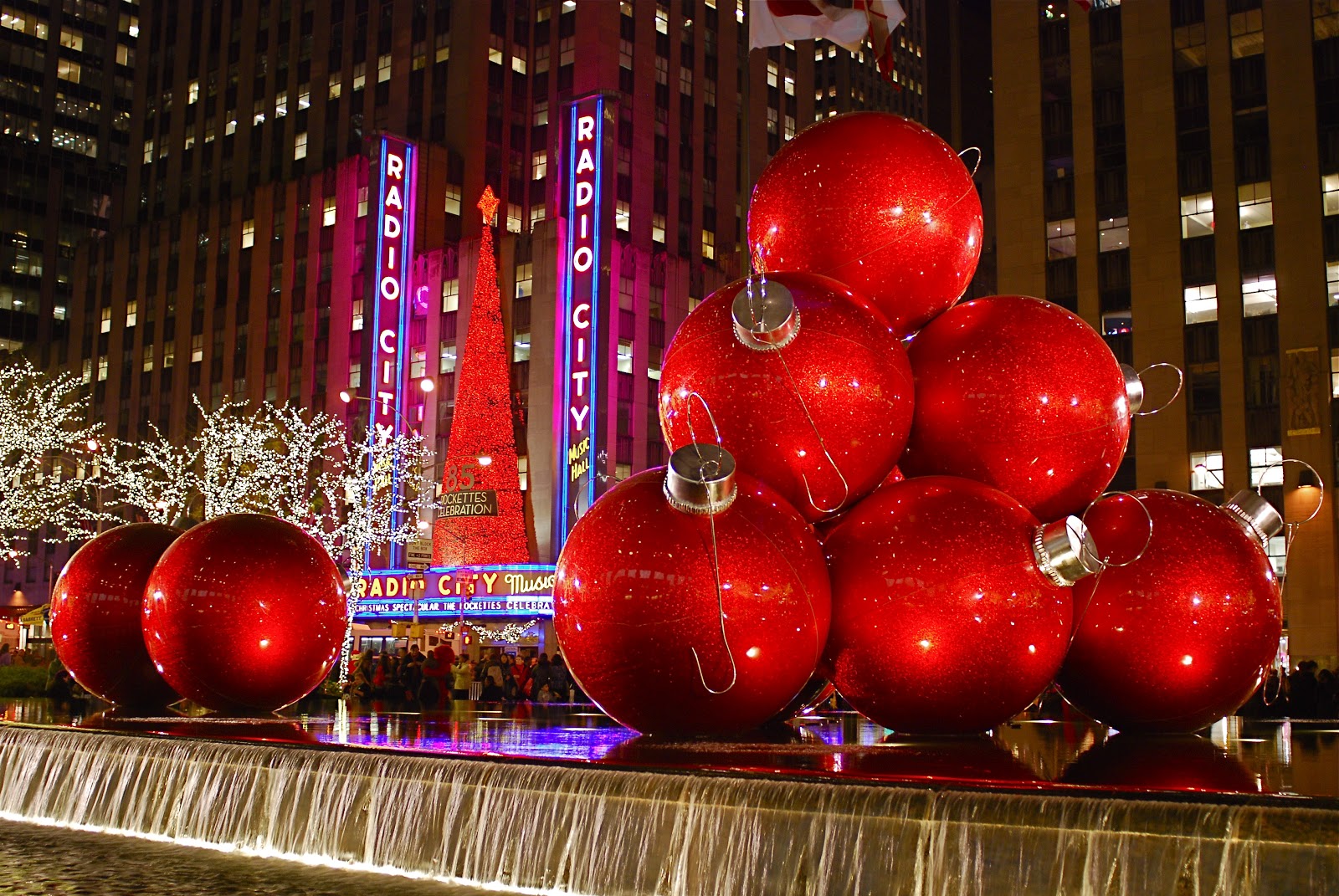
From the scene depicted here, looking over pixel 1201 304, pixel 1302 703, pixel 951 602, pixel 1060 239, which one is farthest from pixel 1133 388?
pixel 1060 239

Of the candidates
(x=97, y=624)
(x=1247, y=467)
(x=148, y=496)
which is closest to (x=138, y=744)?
(x=97, y=624)

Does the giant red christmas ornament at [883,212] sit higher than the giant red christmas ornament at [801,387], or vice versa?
the giant red christmas ornament at [883,212]

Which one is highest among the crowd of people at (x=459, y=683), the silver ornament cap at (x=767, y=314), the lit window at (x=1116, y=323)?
the lit window at (x=1116, y=323)

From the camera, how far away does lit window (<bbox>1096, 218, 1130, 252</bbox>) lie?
48938 mm

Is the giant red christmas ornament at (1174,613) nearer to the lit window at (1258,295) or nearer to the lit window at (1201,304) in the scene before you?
the lit window at (1258,295)

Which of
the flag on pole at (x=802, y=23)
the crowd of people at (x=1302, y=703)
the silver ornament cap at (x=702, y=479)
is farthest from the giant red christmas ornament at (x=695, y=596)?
the crowd of people at (x=1302, y=703)

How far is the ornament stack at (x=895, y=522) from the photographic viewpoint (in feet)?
25.3

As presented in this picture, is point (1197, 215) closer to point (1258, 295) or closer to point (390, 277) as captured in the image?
point (1258, 295)

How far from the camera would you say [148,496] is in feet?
152

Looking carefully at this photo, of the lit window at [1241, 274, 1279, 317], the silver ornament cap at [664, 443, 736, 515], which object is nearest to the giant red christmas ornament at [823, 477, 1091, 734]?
the silver ornament cap at [664, 443, 736, 515]

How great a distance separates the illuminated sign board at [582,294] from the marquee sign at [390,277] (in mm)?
8350

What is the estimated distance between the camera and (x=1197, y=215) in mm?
47469

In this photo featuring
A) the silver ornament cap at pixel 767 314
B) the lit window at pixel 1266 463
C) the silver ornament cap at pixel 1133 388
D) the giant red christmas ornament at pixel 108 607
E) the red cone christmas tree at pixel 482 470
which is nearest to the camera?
the silver ornament cap at pixel 767 314

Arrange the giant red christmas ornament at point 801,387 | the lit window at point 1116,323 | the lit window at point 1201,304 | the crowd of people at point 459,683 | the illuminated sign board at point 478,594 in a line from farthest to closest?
the lit window at point 1116,323, the illuminated sign board at point 478,594, the lit window at point 1201,304, the crowd of people at point 459,683, the giant red christmas ornament at point 801,387
